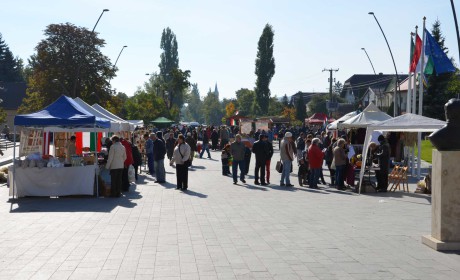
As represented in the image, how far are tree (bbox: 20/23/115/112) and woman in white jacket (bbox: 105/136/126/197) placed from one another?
39.7 metres

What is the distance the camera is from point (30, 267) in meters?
7.44

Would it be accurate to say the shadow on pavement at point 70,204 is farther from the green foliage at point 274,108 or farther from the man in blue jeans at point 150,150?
the green foliage at point 274,108

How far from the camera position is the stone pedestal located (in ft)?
28.7

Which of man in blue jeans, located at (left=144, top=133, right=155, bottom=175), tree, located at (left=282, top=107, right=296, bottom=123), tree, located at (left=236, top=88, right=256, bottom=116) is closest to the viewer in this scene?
man in blue jeans, located at (left=144, top=133, right=155, bottom=175)

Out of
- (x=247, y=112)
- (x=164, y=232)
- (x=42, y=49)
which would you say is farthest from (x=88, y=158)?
(x=247, y=112)

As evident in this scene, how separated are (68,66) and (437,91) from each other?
→ 114ft

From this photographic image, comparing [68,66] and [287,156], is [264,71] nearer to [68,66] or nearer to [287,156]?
[68,66]

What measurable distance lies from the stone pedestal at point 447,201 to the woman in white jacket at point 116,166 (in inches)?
349

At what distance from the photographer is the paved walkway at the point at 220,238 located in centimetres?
728

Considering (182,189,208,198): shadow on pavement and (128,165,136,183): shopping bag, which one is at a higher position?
(128,165,136,183): shopping bag

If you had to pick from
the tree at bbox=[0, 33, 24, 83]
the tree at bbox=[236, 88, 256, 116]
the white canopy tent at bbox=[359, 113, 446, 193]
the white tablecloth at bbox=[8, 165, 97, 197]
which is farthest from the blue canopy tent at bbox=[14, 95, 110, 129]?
the tree at bbox=[236, 88, 256, 116]

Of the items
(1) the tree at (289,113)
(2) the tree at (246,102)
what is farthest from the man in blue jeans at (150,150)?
(2) the tree at (246,102)

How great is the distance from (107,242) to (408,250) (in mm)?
4493

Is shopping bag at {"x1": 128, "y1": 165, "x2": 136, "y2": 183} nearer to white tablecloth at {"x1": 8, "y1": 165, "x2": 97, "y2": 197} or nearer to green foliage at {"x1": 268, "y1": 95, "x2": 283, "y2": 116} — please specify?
white tablecloth at {"x1": 8, "y1": 165, "x2": 97, "y2": 197}
